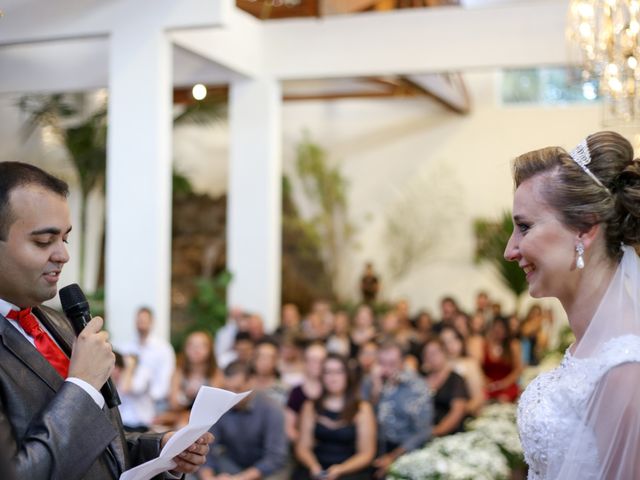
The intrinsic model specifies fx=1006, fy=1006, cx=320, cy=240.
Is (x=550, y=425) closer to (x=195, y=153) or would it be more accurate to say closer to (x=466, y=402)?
(x=466, y=402)

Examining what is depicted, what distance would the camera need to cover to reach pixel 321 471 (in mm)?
6809

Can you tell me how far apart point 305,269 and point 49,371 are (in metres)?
15.2

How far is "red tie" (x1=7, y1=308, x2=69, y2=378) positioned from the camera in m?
2.44

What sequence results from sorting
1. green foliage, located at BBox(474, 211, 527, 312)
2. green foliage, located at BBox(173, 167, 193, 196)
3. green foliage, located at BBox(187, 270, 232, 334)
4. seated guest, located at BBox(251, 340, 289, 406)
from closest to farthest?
seated guest, located at BBox(251, 340, 289, 406) < green foliage, located at BBox(187, 270, 232, 334) < green foliage, located at BBox(173, 167, 193, 196) < green foliage, located at BBox(474, 211, 527, 312)

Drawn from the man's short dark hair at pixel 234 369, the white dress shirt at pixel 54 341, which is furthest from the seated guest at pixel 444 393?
the white dress shirt at pixel 54 341

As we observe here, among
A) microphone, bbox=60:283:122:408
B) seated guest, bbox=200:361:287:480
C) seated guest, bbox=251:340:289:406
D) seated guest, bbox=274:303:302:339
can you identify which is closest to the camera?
microphone, bbox=60:283:122:408

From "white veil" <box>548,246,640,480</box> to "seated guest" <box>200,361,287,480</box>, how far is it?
4186 mm

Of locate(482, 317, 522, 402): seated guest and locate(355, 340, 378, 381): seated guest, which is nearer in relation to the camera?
locate(355, 340, 378, 381): seated guest

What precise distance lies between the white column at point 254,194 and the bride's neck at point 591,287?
9479mm

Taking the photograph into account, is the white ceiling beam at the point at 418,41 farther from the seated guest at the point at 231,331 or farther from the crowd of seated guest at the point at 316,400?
the crowd of seated guest at the point at 316,400

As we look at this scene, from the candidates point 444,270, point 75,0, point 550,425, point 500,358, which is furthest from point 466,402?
point 444,270

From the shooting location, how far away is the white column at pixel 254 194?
39.2 feet

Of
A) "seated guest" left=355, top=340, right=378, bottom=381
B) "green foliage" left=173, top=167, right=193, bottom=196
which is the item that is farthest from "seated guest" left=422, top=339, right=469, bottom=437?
"green foliage" left=173, top=167, right=193, bottom=196

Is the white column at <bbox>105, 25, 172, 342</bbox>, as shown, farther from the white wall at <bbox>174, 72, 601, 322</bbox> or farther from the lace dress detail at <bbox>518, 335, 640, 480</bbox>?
the white wall at <bbox>174, 72, 601, 322</bbox>
